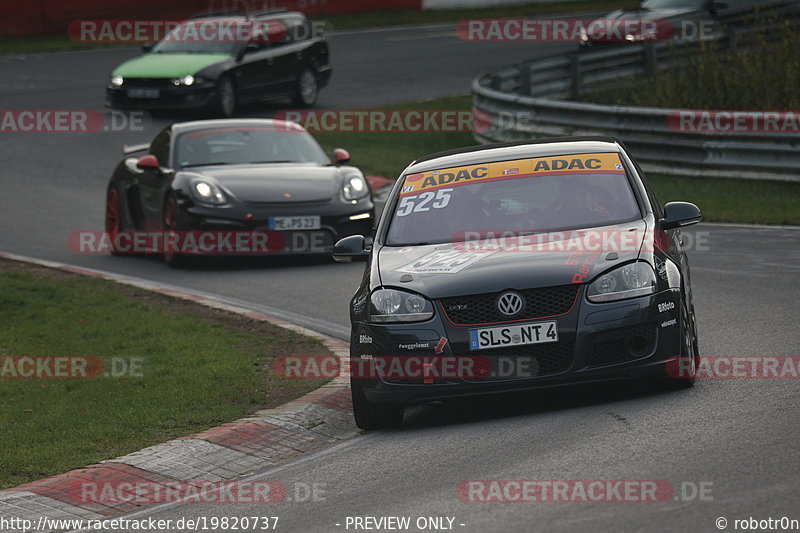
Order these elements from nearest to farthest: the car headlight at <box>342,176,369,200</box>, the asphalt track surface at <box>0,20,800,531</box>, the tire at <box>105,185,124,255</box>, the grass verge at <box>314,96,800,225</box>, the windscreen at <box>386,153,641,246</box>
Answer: the asphalt track surface at <box>0,20,800,531</box> < the windscreen at <box>386,153,641,246</box> < the car headlight at <box>342,176,369,200</box> < the grass verge at <box>314,96,800,225</box> < the tire at <box>105,185,124,255</box>

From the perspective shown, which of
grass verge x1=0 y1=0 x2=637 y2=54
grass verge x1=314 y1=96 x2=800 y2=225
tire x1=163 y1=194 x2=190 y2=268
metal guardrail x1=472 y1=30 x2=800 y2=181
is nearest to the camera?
tire x1=163 y1=194 x2=190 y2=268

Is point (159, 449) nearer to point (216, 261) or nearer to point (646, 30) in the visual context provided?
point (216, 261)

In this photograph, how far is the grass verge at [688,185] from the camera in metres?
15.6

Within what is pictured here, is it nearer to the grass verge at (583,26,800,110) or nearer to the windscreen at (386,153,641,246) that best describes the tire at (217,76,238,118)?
the grass verge at (583,26,800,110)

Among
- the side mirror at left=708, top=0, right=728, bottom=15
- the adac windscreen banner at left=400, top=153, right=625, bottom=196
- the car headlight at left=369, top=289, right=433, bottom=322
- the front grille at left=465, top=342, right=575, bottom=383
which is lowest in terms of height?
the front grille at left=465, top=342, right=575, bottom=383

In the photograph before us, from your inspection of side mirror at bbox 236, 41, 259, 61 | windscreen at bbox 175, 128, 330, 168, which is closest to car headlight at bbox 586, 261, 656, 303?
windscreen at bbox 175, 128, 330, 168

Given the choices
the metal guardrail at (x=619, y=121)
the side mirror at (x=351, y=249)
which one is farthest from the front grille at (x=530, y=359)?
the metal guardrail at (x=619, y=121)

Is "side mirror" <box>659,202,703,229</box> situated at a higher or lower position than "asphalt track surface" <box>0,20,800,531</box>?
higher

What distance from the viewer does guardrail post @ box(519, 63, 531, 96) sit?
77.7 ft

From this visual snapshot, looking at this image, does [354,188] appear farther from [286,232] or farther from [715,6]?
[715,6]

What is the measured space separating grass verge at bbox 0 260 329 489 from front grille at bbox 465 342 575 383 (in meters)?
1.69

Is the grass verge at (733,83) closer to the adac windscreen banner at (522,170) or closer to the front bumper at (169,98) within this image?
the front bumper at (169,98)

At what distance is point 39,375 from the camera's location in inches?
378

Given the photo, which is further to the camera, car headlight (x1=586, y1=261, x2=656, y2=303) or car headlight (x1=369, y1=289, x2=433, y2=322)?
car headlight (x1=369, y1=289, x2=433, y2=322)
